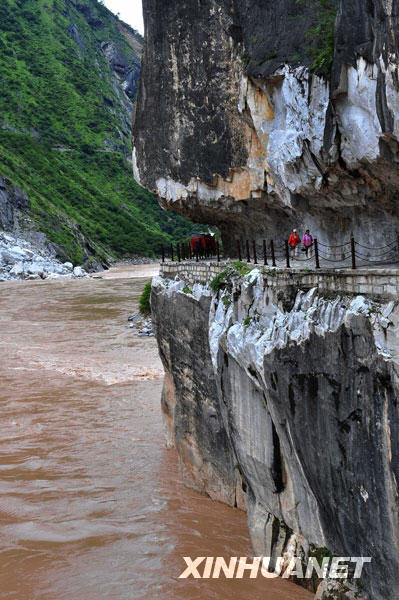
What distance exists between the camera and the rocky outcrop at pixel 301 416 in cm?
784

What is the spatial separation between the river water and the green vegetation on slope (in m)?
66.3

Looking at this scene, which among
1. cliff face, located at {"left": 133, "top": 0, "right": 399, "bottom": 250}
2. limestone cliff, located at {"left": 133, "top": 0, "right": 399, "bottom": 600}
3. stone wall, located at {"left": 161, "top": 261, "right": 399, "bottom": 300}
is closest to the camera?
stone wall, located at {"left": 161, "top": 261, "right": 399, "bottom": 300}

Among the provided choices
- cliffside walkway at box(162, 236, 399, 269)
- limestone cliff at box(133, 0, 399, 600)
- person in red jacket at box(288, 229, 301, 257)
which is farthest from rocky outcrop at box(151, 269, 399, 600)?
person in red jacket at box(288, 229, 301, 257)

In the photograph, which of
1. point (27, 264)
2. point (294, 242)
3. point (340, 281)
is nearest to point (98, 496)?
point (294, 242)

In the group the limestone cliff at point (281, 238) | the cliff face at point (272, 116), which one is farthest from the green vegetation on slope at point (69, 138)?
the limestone cliff at point (281, 238)

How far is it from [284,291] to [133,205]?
132224mm

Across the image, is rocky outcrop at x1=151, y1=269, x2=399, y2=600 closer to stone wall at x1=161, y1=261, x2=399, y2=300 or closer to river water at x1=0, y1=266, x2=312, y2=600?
stone wall at x1=161, y1=261, x2=399, y2=300

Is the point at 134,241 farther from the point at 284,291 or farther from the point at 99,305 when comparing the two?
the point at 284,291

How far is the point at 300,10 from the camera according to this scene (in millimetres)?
13055

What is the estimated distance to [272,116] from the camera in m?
13.8

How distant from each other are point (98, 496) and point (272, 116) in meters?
10.8

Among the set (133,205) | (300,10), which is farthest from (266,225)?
(133,205)

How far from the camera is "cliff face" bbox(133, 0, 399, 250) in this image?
34.0 feet

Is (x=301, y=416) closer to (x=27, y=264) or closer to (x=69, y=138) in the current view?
(x=27, y=264)
